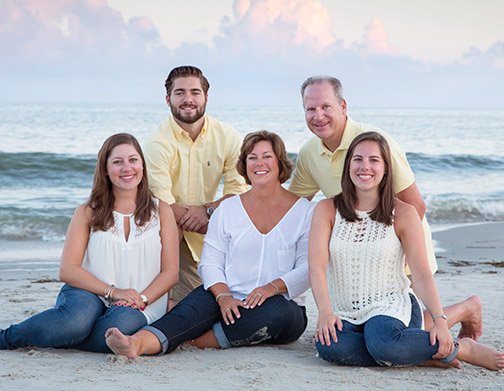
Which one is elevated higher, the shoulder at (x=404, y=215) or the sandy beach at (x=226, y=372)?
the shoulder at (x=404, y=215)

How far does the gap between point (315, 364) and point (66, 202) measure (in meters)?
10.1

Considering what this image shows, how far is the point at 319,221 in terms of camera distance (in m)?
4.28

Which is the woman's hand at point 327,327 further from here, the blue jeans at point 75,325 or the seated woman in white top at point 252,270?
the blue jeans at point 75,325

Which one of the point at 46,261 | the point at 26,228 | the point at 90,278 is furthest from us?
the point at 26,228

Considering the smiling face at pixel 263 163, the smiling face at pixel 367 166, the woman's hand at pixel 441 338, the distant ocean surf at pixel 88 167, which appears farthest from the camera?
the distant ocean surf at pixel 88 167

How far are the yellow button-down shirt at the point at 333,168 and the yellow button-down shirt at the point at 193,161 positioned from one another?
0.58m

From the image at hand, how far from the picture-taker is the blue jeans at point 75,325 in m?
4.36

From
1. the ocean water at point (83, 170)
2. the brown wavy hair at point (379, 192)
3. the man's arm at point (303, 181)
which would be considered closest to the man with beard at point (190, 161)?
the man's arm at point (303, 181)

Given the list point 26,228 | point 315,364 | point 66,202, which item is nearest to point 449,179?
point 66,202

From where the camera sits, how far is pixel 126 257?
180 inches

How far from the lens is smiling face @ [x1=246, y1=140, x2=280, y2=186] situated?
4.62m

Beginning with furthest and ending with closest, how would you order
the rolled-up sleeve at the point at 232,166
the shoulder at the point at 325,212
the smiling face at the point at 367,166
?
the rolled-up sleeve at the point at 232,166
the shoulder at the point at 325,212
the smiling face at the point at 367,166

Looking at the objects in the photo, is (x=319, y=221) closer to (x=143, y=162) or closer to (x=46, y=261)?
(x=143, y=162)

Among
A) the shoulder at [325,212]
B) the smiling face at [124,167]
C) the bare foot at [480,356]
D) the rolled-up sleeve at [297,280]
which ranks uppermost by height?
the smiling face at [124,167]
